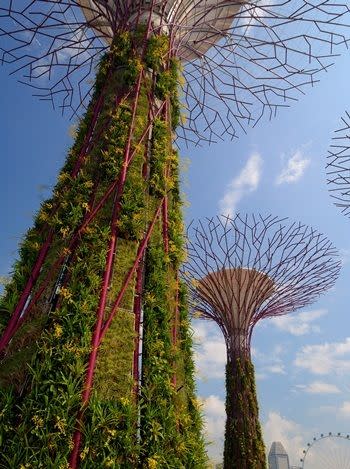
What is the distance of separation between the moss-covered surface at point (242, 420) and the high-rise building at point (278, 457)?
144781 mm

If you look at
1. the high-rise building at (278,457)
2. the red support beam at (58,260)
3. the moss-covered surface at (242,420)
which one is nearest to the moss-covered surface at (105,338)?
the red support beam at (58,260)

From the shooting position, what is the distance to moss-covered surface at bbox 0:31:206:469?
2.06m

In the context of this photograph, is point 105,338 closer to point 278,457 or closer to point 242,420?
point 242,420

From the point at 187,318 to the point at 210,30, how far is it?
373 cm

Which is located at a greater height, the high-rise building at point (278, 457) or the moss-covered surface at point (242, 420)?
the high-rise building at point (278, 457)

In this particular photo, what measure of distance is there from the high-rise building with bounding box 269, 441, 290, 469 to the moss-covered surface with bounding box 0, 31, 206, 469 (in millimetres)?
151984

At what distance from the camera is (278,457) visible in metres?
143

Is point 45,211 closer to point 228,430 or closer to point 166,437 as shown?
point 166,437

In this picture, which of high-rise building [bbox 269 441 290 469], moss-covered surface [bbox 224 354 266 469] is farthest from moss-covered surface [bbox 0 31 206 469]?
high-rise building [bbox 269 441 290 469]

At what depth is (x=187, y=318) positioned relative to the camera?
312 centimetres

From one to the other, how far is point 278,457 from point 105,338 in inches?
6345

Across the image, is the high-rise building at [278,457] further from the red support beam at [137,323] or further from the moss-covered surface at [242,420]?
the red support beam at [137,323]

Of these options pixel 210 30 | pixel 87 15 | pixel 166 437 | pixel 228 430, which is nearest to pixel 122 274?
A: pixel 166 437

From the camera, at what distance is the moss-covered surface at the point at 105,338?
2.06m
